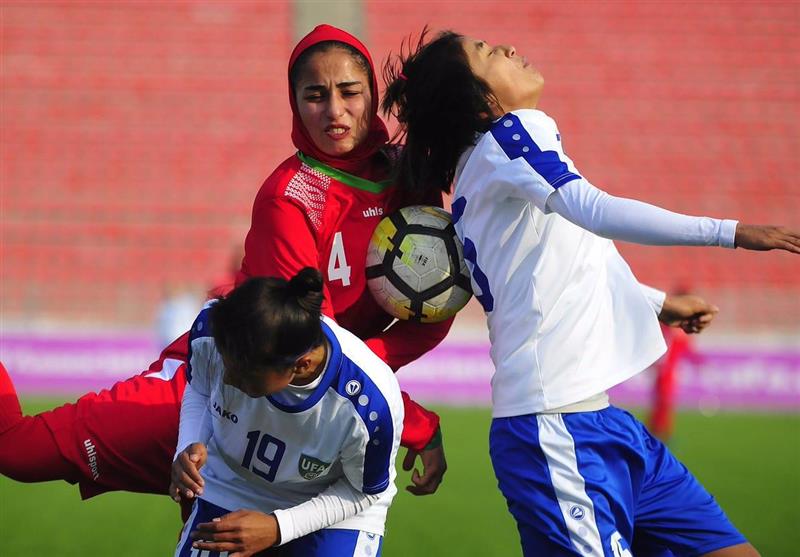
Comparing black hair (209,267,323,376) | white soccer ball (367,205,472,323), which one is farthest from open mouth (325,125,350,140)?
black hair (209,267,323,376)

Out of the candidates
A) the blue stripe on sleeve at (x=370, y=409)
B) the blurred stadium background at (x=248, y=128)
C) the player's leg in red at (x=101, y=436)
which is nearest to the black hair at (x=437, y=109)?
the blue stripe on sleeve at (x=370, y=409)

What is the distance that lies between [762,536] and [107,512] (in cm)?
464

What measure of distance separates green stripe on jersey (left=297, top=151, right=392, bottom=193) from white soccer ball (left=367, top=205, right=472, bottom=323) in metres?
0.17

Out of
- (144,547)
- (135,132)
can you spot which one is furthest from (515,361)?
(135,132)

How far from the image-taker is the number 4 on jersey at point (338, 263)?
398 centimetres

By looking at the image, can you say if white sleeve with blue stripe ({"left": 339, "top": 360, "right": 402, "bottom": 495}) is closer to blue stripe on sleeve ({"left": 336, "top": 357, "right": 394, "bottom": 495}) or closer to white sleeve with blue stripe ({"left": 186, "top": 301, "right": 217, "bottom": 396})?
blue stripe on sleeve ({"left": 336, "top": 357, "right": 394, "bottom": 495})

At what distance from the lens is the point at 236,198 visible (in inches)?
757

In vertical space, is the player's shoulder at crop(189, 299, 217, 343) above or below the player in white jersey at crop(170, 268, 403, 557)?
above

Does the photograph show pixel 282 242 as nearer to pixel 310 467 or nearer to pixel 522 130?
pixel 310 467

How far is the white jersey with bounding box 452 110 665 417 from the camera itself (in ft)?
11.6

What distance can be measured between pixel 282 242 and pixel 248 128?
1648 cm

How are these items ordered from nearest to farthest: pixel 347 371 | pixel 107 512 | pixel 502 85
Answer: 1. pixel 347 371
2. pixel 502 85
3. pixel 107 512

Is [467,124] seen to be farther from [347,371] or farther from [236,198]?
[236,198]

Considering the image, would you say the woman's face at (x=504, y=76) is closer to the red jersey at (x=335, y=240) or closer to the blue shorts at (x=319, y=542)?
the red jersey at (x=335, y=240)
